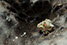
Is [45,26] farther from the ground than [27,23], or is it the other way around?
[27,23]

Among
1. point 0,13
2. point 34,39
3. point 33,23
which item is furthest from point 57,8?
Result: point 0,13

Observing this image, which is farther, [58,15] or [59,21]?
[58,15]

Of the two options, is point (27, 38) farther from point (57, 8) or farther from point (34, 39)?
point (57, 8)

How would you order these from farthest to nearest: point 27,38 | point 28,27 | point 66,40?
point 28,27 < point 27,38 < point 66,40

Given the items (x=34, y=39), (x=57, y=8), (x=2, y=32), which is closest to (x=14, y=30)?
(x=2, y=32)

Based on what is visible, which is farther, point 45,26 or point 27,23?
point 27,23

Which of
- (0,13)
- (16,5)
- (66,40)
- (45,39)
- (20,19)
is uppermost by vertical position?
(16,5)

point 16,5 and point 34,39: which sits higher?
point 16,5

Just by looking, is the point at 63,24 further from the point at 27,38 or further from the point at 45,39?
the point at 27,38

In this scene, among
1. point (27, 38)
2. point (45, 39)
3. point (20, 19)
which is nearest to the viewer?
point (45, 39)
